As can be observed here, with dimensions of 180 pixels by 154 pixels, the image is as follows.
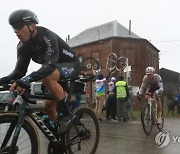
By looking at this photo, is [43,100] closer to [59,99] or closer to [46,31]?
[59,99]

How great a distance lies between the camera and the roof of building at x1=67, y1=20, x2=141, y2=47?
2010 inches

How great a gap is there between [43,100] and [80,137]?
2.70 ft

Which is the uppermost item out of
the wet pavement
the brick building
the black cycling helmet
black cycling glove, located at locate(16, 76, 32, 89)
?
the brick building

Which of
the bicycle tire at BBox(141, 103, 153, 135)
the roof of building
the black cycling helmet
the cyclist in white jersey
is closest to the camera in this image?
the black cycling helmet

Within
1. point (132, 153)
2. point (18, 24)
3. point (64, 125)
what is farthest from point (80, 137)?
point (18, 24)

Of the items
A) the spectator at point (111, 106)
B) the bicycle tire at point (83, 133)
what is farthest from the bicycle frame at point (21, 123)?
the spectator at point (111, 106)

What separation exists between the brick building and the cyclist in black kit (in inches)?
1682

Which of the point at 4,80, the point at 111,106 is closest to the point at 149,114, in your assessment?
the point at 111,106

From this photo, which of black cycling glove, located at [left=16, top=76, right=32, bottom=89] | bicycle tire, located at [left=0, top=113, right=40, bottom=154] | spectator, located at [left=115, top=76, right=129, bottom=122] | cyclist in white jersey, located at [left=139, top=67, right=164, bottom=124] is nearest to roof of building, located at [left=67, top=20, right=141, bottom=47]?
spectator, located at [left=115, top=76, right=129, bottom=122]

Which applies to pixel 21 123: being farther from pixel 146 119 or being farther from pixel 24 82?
pixel 146 119

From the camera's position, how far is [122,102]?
12539 millimetres

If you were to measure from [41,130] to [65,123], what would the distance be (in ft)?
1.23

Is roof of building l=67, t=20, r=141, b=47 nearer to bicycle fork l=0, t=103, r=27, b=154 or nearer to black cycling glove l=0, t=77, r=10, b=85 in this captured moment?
black cycling glove l=0, t=77, r=10, b=85

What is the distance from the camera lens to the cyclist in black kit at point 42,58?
151 inches
